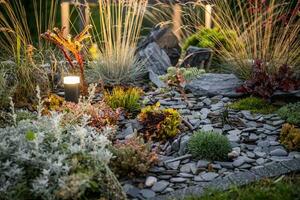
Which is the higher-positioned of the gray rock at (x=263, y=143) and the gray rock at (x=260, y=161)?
the gray rock at (x=263, y=143)

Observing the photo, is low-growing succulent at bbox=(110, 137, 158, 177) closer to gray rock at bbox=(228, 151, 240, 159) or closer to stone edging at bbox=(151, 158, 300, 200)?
stone edging at bbox=(151, 158, 300, 200)

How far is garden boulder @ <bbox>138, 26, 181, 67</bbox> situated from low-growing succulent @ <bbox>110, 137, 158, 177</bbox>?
3468mm

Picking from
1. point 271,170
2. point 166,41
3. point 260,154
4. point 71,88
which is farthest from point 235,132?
point 166,41

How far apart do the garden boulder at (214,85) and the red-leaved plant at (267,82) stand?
16 centimetres

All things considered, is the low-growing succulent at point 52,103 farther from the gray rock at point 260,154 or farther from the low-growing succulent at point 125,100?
the gray rock at point 260,154

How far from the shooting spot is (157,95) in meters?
5.14

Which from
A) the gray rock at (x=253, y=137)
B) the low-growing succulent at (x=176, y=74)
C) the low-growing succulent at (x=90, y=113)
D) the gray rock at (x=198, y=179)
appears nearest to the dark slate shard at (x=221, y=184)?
the gray rock at (x=198, y=179)

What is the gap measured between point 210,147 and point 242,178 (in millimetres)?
416

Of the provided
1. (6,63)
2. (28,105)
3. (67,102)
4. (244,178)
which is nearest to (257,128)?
(244,178)

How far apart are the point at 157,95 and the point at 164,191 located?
2031 millimetres

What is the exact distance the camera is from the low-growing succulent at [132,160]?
3331 mm

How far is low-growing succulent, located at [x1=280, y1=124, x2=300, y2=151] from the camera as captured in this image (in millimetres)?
3715

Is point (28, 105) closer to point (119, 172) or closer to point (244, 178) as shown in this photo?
point (119, 172)

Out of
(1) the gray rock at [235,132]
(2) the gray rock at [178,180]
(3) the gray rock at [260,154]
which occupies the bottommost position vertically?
(2) the gray rock at [178,180]
